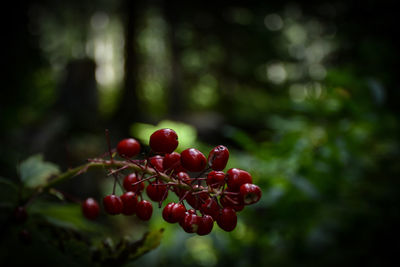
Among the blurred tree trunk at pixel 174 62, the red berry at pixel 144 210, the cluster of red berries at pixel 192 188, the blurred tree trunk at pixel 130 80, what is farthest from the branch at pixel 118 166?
the blurred tree trunk at pixel 174 62

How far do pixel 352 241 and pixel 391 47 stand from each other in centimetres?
169

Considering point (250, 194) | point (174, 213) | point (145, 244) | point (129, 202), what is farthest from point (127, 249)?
point (250, 194)

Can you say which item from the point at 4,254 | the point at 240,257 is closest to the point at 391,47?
the point at 240,257

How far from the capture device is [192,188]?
74cm

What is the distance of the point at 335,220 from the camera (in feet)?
6.24

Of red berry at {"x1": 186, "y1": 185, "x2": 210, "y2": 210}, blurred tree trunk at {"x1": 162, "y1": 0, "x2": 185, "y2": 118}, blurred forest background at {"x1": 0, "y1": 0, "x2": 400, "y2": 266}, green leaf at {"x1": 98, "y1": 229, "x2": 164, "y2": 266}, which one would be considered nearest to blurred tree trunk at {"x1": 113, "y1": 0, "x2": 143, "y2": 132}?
blurred forest background at {"x1": 0, "y1": 0, "x2": 400, "y2": 266}

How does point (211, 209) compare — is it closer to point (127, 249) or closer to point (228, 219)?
point (228, 219)

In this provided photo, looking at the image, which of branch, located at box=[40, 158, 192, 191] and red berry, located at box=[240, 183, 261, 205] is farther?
branch, located at box=[40, 158, 192, 191]

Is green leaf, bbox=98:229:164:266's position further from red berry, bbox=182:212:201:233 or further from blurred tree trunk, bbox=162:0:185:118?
blurred tree trunk, bbox=162:0:185:118

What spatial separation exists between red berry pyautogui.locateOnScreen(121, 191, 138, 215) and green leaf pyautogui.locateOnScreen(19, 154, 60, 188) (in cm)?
39

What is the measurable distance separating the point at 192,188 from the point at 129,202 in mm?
237

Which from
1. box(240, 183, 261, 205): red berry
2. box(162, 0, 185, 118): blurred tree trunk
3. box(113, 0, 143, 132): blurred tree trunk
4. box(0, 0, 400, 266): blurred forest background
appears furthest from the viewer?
box(162, 0, 185, 118): blurred tree trunk

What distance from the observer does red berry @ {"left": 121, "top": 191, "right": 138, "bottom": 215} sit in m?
0.83

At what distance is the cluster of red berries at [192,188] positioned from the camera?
0.72 meters
